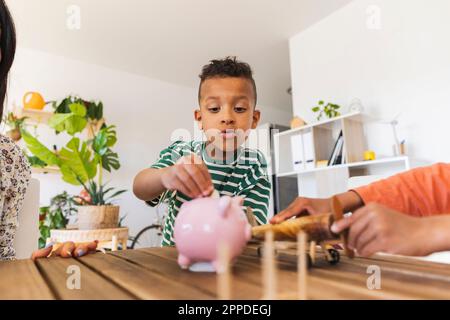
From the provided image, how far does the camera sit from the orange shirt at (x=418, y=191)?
784mm

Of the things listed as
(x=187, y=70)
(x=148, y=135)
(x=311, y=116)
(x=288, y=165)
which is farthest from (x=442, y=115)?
(x=148, y=135)

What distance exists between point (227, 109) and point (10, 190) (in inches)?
28.5

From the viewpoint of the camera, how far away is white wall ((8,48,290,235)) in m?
3.47

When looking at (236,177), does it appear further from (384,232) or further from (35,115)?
(35,115)

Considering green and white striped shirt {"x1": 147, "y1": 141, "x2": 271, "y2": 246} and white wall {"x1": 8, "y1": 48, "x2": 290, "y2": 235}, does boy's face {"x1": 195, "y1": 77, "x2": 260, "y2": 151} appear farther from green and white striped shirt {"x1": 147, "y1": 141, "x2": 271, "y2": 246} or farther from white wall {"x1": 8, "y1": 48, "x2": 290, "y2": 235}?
white wall {"x1": 8, "y1": 48, "x2": 290, "y2": 235}

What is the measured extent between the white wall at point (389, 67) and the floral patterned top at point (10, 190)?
2.25m

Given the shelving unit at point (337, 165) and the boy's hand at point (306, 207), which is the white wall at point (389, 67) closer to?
the shelving unit at point (337, 165)

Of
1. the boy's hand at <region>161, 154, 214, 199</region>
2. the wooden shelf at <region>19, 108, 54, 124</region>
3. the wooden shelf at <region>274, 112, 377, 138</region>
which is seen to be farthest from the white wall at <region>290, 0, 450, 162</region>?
the wooden shelf at <region>19, 108, 54, 124</region>

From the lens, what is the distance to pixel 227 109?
0.82m

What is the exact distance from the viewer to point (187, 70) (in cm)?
402

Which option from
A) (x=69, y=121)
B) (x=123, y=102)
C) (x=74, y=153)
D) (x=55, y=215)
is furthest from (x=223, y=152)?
(x=123, y=102)

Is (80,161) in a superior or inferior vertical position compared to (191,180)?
superior

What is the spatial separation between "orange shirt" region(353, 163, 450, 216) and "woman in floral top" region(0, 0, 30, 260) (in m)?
0.98

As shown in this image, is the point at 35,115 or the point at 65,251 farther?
the point at 35,115
